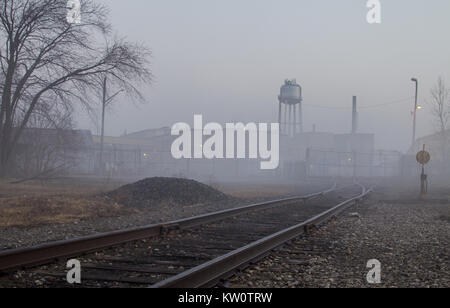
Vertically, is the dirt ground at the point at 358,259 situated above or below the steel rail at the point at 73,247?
below

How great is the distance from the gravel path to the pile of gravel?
7230mm

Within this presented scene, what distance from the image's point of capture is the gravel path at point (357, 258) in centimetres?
538

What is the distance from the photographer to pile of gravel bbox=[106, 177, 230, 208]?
637 inches

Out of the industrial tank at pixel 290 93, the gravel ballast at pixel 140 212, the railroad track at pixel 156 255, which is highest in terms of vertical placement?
the industrial tank at pixel 290 93

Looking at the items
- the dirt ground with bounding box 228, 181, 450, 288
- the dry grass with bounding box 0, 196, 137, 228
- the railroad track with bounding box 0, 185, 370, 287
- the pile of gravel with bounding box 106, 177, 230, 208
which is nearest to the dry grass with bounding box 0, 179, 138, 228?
the dry grass with bounding box 0, 196, 137, 228

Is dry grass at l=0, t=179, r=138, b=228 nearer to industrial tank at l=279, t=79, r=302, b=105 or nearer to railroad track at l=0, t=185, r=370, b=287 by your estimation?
railroad track at l=0, t=185, r=370, b=287

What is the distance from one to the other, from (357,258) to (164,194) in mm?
11192

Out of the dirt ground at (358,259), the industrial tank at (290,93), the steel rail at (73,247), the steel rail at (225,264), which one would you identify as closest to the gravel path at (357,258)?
the dirt ground at (358,259)

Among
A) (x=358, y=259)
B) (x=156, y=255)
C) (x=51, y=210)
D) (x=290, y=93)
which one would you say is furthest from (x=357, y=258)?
(x=290, y=93)

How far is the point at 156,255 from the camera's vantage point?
6672 millimetres

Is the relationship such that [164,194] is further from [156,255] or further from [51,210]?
[156,255]

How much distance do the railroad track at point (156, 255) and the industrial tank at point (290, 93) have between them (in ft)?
206

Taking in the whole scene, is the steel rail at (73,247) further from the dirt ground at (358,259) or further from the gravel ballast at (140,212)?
the dirt ground at (358,259)
